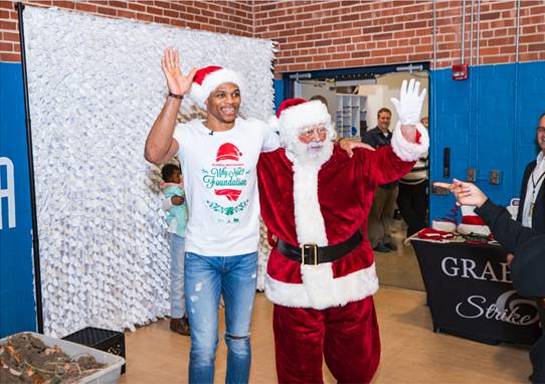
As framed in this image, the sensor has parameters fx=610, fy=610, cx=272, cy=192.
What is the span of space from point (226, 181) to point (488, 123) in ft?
9.82

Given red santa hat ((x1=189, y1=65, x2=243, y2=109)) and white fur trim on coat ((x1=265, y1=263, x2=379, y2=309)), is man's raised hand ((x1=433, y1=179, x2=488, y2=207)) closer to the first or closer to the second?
white fur trim on coat ((x1=265, y1=263, x2=379, y2=309))

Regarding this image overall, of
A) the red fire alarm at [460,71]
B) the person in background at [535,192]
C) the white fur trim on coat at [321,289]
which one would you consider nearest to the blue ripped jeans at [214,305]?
the white fur trim on coat at [321,289]

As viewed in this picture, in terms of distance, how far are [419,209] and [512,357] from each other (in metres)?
2.46

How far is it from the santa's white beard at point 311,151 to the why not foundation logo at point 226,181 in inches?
11.1

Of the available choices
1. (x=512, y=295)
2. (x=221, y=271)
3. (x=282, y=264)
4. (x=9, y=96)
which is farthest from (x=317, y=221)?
(x=9, y=96)

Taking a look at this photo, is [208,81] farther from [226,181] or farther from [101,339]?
[101,339]

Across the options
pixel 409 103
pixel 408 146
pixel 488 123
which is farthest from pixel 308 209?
pixel 488 123

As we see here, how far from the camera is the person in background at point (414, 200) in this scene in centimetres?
601

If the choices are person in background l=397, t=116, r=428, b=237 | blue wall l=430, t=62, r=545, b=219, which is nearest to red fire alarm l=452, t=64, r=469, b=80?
blue wall l=430, t=62, r=545, b=219

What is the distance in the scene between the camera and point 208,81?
8.52 feet

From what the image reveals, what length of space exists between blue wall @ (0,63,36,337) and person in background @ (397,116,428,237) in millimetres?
3606

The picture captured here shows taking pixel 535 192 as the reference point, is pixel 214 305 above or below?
below

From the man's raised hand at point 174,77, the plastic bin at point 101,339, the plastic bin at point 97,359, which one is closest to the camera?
the man's raised hand at point 174,77

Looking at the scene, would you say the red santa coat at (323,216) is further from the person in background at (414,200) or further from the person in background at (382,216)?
the person in background at (382,216)
